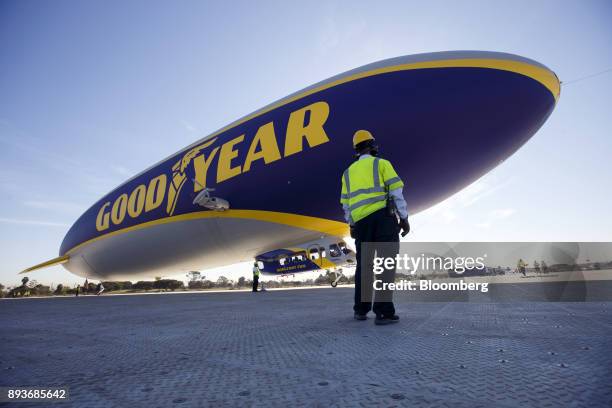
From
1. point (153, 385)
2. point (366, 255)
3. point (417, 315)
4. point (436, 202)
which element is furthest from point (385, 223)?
point (436, 202)

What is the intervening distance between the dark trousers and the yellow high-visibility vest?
0.09 m

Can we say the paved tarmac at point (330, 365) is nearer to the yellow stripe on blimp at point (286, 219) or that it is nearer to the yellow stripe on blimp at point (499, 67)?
the yellow stripe on blimp at point (499, 67)

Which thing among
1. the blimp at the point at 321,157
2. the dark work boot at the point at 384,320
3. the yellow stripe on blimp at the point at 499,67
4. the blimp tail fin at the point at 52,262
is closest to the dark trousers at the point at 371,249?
the dark work boot at the point at 384,320

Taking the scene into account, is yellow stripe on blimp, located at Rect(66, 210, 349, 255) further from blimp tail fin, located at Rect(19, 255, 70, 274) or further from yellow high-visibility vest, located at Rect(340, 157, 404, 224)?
blimp tail fin, located at Rect(19, 255, 70, 274)

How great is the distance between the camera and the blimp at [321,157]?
250 inches

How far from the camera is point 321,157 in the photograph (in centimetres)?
738

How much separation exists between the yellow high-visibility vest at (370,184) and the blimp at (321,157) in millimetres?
3820

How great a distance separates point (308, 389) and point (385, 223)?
2.22 metres

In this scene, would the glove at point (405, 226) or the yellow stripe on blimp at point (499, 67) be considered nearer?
the glove at point (405, 226)

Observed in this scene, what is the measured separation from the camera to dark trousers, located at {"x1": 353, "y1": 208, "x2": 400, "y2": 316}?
3.16m

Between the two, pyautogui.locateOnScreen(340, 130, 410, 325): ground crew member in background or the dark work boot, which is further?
pyautogui.locateOnScreen(340, 130, 410, 325): ground crew member in background

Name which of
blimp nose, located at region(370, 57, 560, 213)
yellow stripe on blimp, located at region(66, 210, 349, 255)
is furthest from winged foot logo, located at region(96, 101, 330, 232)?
blimp nose, located at region(370, 57, 560, 213)

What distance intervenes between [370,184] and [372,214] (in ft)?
1.02

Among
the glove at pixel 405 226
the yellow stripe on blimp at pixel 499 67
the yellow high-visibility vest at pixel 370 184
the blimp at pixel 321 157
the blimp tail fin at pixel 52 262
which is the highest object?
the yellow stripe on blimp at pixel 499 67
